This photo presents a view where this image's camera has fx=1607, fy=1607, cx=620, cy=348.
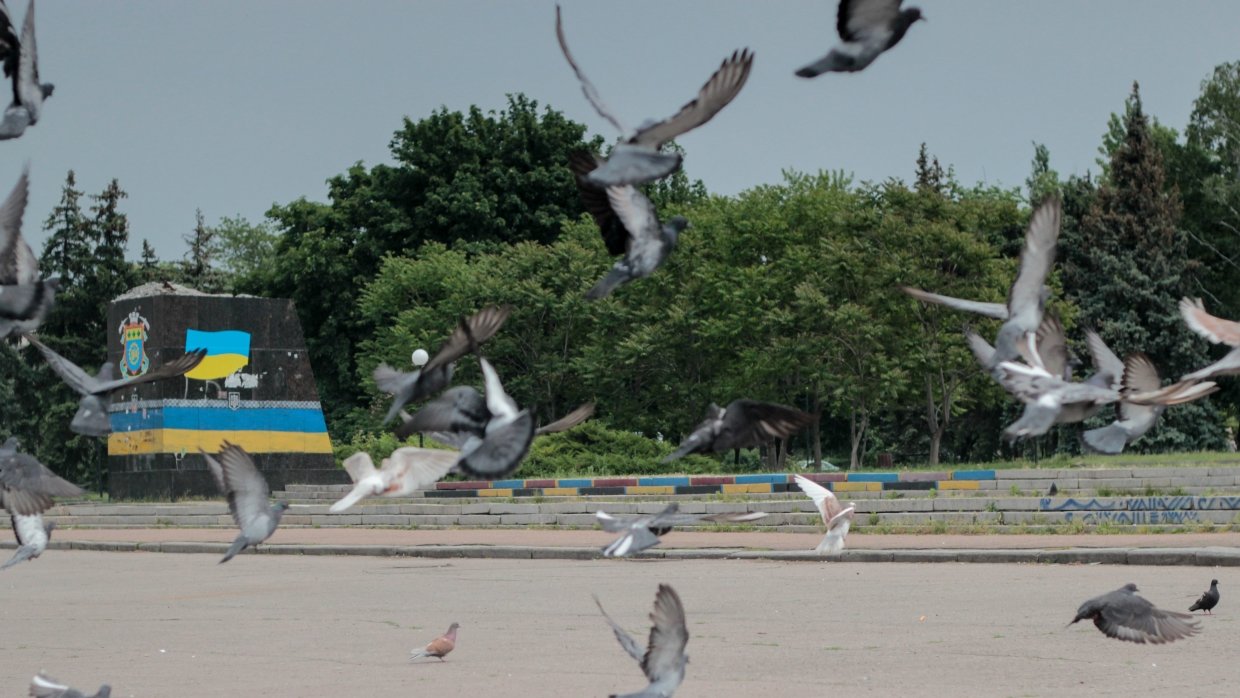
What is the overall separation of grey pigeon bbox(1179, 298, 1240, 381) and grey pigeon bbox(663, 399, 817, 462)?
71cm

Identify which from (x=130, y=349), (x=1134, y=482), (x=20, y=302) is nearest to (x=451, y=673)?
(x=20, y=302)

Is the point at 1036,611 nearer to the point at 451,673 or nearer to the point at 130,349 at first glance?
the point at 451,673

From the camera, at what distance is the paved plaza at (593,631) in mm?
8484

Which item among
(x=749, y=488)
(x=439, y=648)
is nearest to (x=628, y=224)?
(x=439, y=648)

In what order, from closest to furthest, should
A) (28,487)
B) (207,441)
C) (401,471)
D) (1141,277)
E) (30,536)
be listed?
(401,471) → (28,487) → (30,536) → (207,441) → (1141,277)

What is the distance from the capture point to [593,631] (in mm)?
11211

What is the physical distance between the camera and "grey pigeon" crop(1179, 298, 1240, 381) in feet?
9.49

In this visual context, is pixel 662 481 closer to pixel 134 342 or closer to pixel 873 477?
pixel 873 477

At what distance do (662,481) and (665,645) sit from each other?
24769mm

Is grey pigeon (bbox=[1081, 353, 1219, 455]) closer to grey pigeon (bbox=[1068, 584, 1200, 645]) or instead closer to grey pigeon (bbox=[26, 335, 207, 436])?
grey pigeon (bbox=[26, 335, 207, 436])

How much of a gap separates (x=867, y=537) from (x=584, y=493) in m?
8.47

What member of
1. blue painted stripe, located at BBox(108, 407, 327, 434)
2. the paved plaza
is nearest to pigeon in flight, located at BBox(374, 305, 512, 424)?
the paved plaza

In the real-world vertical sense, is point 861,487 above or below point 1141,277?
below

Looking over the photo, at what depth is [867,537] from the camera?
2070cm
